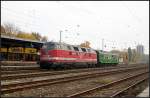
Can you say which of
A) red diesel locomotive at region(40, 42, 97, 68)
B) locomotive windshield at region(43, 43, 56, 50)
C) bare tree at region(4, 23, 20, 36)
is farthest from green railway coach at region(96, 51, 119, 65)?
bare tree at region(4, 23, 20, 36)

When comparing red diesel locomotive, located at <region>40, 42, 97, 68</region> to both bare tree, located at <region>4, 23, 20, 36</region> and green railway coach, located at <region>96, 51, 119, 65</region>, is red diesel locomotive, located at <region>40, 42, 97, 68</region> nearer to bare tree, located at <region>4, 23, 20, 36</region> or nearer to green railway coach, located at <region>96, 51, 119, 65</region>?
green railway coach, located at <region>96, 51, 119, 65</region>

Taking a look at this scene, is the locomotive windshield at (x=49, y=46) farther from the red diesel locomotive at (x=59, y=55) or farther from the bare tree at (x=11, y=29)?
the bare tree at (x=11, y=29)

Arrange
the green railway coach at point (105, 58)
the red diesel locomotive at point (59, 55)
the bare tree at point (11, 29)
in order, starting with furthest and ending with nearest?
1. the bare tree at point (11, 29)
2. the green railway coach at point (105, 58)
3. the red diesel locomotive at point (59, 55)

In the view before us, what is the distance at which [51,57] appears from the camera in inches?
1069

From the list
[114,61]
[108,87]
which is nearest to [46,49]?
[108,87]

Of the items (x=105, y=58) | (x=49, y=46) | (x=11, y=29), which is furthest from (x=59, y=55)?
(x=11, y=29)

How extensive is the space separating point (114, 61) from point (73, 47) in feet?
71.8

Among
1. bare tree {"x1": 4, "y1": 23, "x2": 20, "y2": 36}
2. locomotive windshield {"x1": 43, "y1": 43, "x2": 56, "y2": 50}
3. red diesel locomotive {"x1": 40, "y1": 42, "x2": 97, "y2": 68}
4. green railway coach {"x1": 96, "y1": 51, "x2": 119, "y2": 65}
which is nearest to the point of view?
red diesel locomotive {"x1": 40, "y1": 42, "x2": 97, "y2": 68}

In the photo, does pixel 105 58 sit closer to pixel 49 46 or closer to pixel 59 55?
pixel 59 55

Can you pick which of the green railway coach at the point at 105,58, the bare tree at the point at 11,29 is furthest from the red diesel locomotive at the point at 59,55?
the bare tree at the point at 11,29

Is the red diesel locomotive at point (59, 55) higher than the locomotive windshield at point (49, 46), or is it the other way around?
the locomotive windshield at point (49, 46)

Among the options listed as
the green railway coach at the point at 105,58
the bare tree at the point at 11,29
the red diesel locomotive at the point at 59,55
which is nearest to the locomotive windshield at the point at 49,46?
the red diesel locomotive at the point at 59,55

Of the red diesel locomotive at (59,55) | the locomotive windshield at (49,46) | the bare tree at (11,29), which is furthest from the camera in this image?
the bare tree at (11,29)

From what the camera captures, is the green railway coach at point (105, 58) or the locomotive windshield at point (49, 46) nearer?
the locomotive windshield at point (49, 46)
